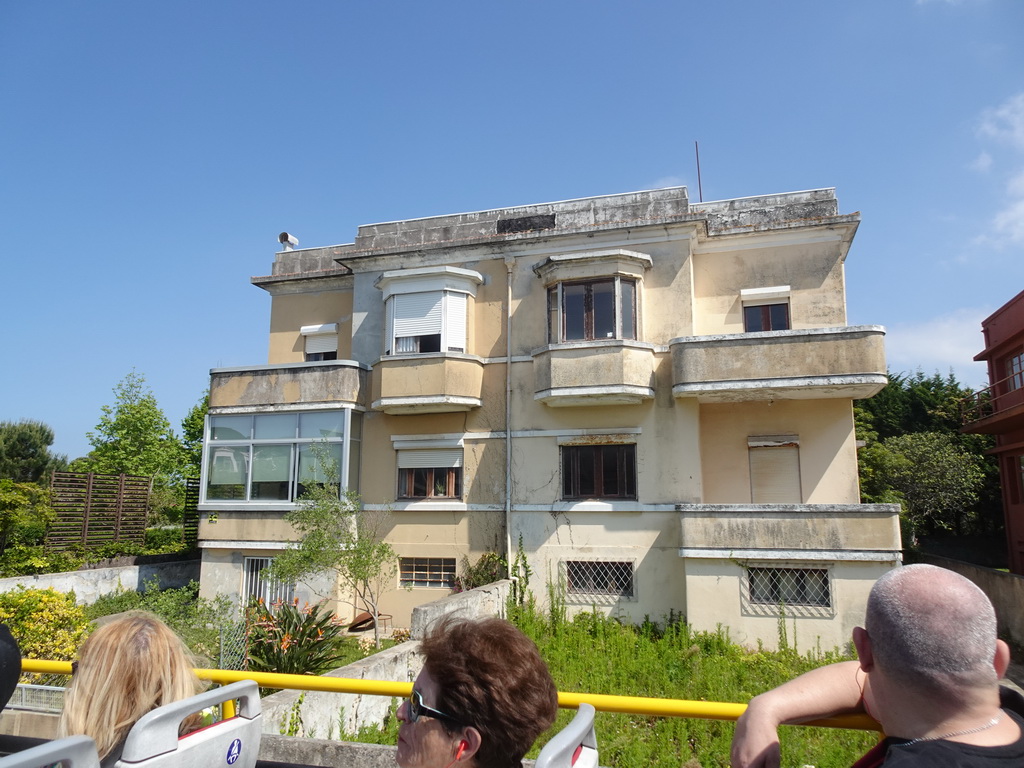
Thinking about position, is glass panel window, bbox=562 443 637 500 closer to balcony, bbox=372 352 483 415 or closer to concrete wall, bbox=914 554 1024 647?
balcony, bbox=372 352 483 415

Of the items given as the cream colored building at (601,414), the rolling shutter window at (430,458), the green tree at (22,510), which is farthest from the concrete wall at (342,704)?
the green tree at (22,510)

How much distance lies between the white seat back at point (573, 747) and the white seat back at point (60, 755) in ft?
4.61

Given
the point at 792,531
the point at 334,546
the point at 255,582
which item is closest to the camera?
the point at 792,531

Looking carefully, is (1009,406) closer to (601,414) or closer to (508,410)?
(601,414)

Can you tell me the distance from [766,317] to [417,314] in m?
8.63

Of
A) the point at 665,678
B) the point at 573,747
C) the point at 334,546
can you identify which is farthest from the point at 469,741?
the point at 334,546

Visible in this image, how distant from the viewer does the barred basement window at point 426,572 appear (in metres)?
16.7

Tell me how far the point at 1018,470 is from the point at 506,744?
85.3 feet

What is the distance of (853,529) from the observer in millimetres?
13281

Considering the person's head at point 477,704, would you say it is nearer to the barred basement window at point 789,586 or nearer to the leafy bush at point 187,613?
the leafy bush at point 187,613

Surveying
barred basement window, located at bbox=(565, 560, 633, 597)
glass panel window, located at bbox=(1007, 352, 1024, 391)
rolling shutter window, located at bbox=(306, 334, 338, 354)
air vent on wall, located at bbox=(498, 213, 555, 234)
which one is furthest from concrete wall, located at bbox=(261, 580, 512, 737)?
glass panel window, located at bbox=(1007, 352, 1024, 391)

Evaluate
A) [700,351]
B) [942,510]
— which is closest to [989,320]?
[942,510]

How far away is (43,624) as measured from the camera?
38.7ft

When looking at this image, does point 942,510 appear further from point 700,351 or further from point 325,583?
point 325,583
